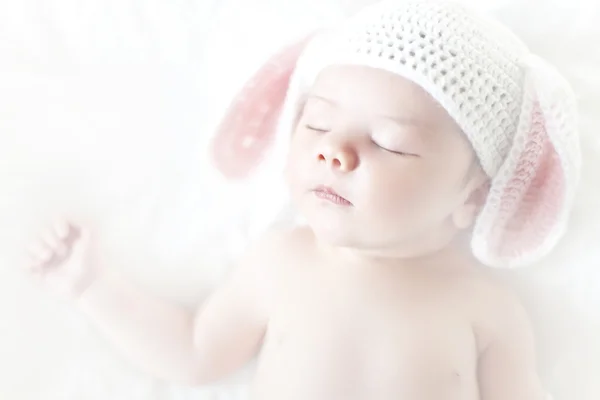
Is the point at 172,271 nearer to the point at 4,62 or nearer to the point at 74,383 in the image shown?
the point at 74,383

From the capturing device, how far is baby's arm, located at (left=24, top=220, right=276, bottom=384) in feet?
3.80

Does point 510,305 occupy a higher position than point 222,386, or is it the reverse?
point 510,305

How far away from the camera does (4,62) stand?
125 centimetres

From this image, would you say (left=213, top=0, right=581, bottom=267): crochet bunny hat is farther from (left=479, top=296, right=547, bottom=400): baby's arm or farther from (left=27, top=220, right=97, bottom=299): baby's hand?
(left=27, top=220, right=97, bottom=299): baby's hand

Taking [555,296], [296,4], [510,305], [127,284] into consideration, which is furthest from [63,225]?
[555,296]

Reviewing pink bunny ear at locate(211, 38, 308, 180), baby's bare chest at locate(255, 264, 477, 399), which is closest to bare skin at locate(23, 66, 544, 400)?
baby's bare chest at locate(255, 264, 477, 399)

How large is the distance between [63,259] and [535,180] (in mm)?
709

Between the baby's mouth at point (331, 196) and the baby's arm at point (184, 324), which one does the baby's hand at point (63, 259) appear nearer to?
the baby's arm at point (184, 324)

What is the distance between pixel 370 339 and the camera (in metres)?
1.12

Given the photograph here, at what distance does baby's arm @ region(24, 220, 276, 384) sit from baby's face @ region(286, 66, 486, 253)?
0.20 meters

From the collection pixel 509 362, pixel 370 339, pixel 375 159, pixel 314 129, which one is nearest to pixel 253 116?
pixel 314 129

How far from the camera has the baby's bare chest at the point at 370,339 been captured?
43.4 inches

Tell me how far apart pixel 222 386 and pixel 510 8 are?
2.61 ft

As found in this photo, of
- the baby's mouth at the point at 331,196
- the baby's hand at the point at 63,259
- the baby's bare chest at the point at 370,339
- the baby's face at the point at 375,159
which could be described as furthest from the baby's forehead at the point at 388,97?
the baby's hand at the point at 63,259
